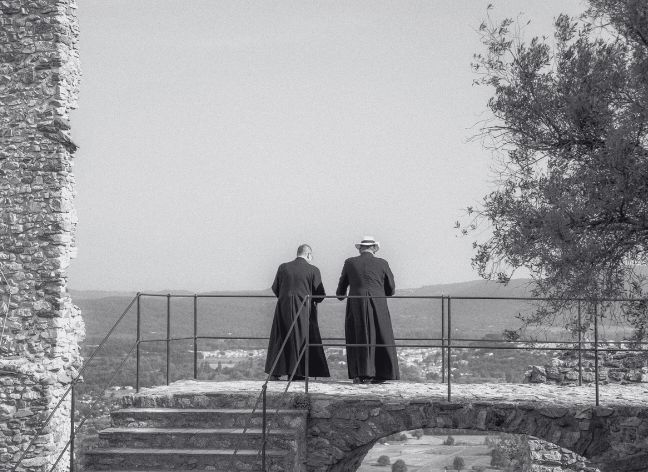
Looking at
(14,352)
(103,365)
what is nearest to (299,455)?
(14,352)

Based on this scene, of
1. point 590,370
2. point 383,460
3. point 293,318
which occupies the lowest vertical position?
point 383,460

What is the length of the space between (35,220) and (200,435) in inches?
173

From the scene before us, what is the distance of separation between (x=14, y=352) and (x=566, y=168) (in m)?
7.59

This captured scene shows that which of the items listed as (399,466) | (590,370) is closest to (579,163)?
(590,370)

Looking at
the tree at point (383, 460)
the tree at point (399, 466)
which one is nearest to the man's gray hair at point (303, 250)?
the tree at point (399, 466)

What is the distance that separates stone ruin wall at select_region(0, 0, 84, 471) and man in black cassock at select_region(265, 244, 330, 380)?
2.97 m

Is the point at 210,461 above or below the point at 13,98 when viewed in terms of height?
below

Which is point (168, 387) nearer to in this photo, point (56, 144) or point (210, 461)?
point (210, 461)

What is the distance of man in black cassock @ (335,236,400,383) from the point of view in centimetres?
1252

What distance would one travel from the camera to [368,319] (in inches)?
494

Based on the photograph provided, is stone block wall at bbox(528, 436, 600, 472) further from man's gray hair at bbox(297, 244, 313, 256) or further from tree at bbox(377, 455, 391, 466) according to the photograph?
tree at bbox(377, 455, 391, 466)

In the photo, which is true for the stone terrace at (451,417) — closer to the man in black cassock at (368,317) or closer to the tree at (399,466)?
the man in black cassock at (368,317)

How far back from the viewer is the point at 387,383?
1283cm

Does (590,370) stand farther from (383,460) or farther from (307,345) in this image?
(383,460)
